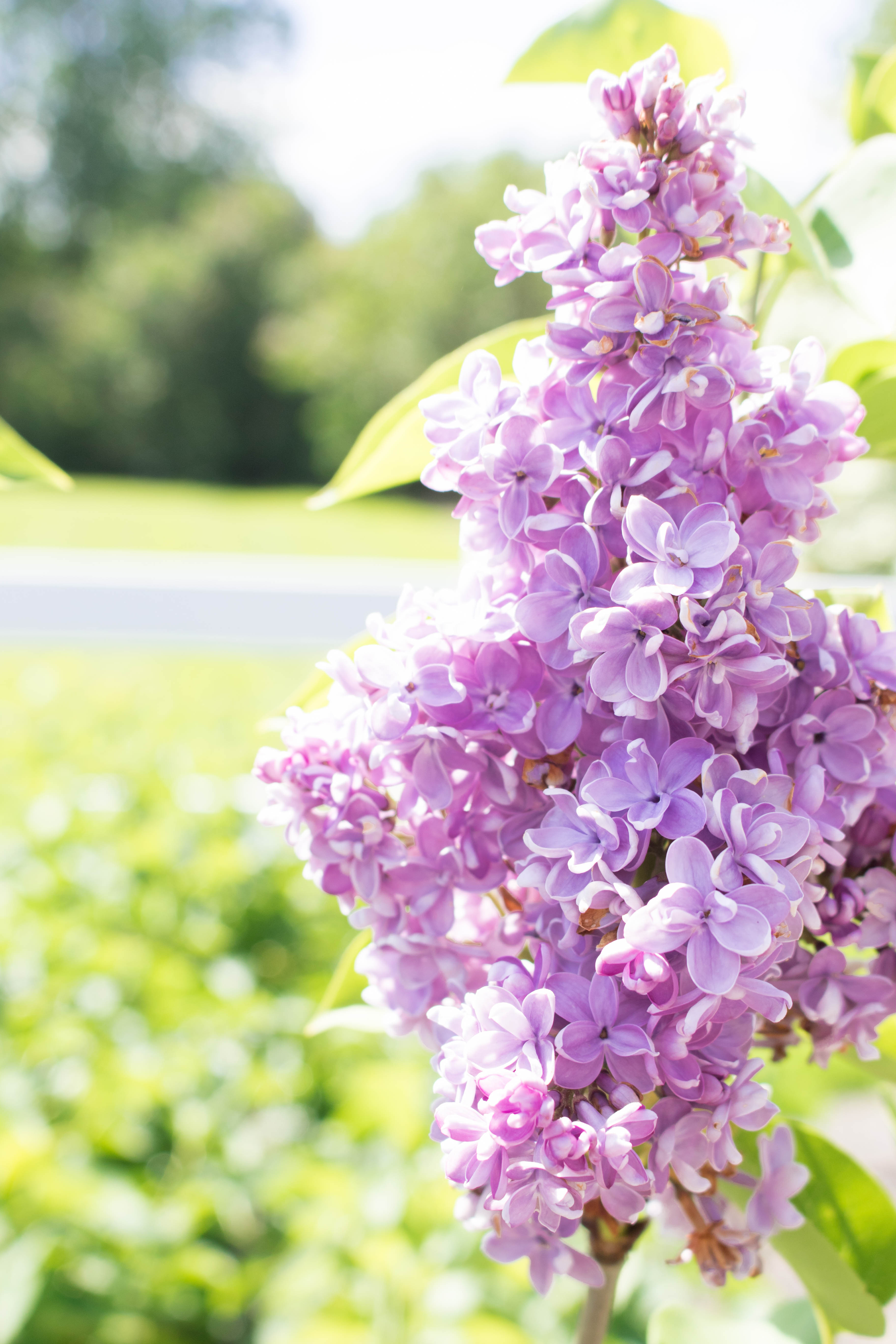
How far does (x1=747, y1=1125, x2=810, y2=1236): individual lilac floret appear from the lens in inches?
9.8

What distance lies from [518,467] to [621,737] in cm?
6

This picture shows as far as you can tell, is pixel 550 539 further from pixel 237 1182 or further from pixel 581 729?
pixel 237 1182

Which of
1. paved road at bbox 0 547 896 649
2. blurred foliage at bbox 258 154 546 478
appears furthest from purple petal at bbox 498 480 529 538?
blurred foliage at bbox 258 154 546 478

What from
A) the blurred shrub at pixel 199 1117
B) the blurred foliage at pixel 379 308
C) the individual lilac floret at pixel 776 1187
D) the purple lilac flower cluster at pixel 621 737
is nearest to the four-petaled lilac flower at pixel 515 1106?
the purple lilac flower cluster at pixel 621 737

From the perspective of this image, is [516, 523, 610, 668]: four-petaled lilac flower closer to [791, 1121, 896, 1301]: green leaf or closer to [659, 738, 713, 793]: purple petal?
[659, 738, 713, 793]: purple petal

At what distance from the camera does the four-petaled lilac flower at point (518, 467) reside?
0.21m

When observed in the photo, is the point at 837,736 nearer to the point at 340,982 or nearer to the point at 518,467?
the point at 518,467

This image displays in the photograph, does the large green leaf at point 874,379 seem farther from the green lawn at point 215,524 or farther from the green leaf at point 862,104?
the green lawn at point 215,524

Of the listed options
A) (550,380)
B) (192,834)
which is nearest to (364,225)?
(192,834)

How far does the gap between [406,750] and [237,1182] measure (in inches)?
28.0

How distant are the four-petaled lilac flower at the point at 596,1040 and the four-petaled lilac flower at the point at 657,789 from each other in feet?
0.10

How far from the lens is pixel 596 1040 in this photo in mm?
192

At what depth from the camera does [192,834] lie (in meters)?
1.31

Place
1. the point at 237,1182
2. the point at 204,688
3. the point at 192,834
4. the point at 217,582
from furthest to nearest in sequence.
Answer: the point at 204,688
the point at 192,834
the point at 217,582
the point at 237,1182
